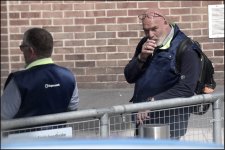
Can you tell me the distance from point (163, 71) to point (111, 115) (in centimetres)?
71

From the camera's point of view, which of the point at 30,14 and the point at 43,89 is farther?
the point at 30,14

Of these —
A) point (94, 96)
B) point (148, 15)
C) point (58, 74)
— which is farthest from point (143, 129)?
point (94, 96)

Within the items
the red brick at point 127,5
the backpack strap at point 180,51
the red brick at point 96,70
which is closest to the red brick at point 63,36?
the red brick at point 96,70

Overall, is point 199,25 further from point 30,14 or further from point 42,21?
point 30,14

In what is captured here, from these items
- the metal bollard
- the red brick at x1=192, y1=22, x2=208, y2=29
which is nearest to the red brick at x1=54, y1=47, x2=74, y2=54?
the red brick at x1=192, y1=22, x2=208, y2=29

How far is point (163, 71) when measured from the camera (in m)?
5.46

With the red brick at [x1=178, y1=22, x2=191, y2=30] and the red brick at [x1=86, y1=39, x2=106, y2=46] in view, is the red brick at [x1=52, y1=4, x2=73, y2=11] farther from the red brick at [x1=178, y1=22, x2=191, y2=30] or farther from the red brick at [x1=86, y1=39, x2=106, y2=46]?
the red brick at [x1=178, y1=22, x2=191, y2=30]

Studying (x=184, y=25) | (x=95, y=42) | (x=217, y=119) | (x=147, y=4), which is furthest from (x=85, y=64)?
(x=217, y=119)

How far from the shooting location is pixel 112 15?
35.8 ft

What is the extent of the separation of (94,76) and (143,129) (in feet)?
21.7

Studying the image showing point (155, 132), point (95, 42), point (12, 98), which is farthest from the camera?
point (95, 42)

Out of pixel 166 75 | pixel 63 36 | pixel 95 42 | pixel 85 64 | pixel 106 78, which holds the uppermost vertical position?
pixel 63 36

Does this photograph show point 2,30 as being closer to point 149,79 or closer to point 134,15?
point 134,15

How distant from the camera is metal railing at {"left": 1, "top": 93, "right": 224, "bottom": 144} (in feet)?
14.6
